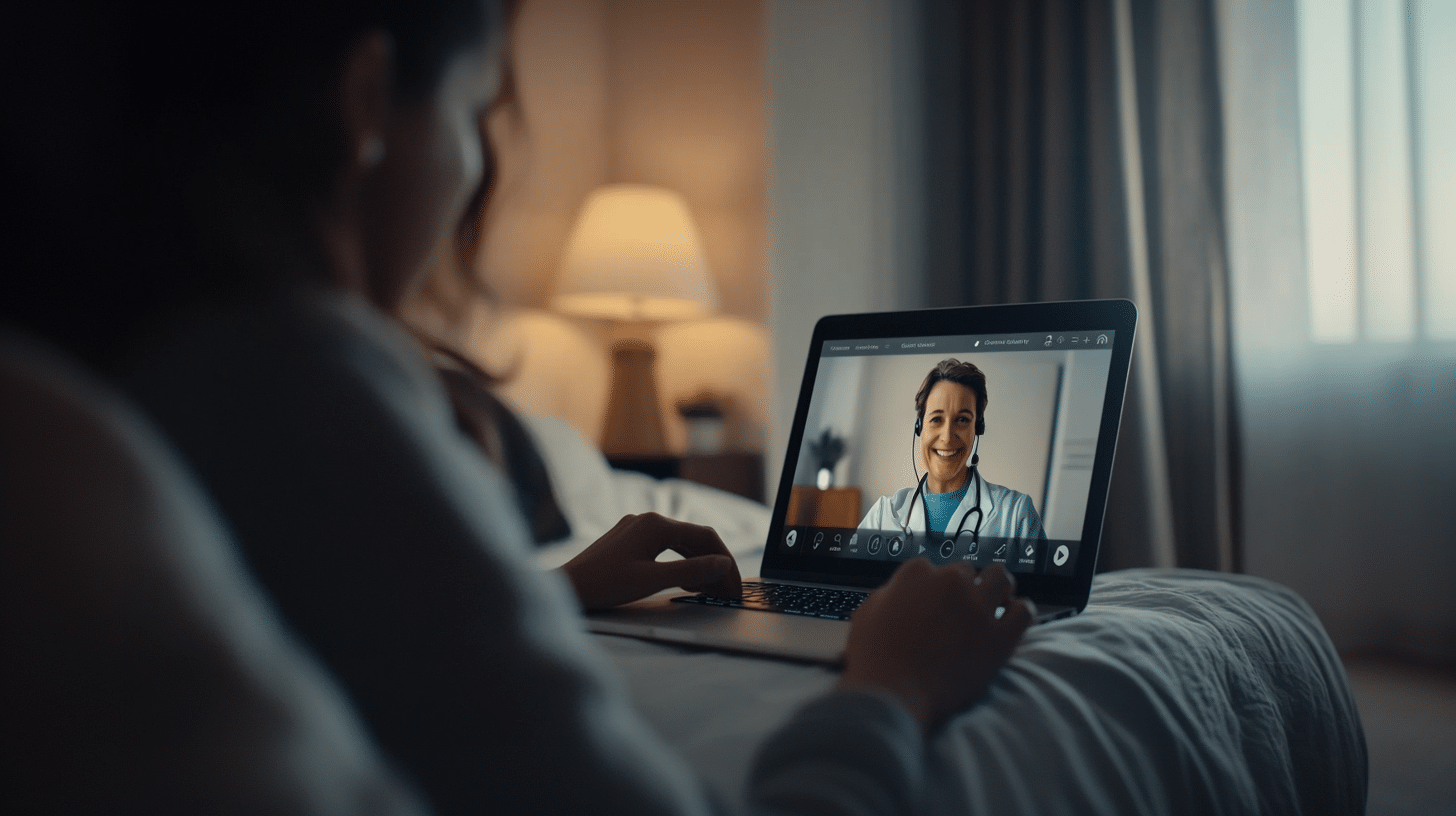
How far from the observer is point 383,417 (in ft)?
0.93

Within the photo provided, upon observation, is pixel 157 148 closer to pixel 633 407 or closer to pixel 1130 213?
pixel 1130 213

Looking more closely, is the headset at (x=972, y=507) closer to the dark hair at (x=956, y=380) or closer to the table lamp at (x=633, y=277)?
the dark hair at (x=956, y=380)

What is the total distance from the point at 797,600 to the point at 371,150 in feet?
1.82

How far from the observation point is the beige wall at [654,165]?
3143 millimetres

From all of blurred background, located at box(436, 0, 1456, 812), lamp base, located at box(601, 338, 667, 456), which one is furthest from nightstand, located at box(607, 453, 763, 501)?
lamp base, located at box(601, 338, 667, 456)

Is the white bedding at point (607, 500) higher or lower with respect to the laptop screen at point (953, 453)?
lower

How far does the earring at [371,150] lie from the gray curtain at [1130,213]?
2.37 m

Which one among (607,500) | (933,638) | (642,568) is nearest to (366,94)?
(933,638)

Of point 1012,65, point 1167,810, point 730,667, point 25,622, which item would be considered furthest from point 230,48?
point 1012,65

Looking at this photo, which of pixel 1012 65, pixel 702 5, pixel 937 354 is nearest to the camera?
pixel 937 354

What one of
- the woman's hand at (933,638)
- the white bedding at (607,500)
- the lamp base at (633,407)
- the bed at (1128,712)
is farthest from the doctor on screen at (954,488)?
the lamp base at (633,407)

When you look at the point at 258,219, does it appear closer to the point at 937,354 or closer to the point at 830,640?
the point at 830,640

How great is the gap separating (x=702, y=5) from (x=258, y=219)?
10.9 ft

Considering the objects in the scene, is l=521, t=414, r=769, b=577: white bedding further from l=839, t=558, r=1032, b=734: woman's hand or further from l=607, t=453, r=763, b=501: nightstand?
l=839, t=558, r=1032, b=734: woman's hand
